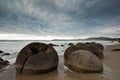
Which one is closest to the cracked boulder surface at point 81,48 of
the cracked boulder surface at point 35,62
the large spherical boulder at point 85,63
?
the large spherical boulder at point 85,63

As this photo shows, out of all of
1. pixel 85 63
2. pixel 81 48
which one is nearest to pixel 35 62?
pixel 85 63

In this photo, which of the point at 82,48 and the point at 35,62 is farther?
the point at 82,48

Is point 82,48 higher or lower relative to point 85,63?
higher

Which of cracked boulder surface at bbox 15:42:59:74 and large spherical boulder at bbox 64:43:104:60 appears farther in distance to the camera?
large spherical boulder at bbox 64:43:104:60

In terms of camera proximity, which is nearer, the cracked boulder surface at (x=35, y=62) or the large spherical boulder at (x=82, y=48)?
the cracked boulder surface at (x=35, y=62)

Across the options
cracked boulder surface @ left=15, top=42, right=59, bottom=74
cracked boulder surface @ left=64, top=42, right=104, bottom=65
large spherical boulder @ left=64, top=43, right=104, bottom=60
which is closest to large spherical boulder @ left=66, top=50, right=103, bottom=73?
cracked boulder surface @ left=15, top=42, right=59, bottom=74

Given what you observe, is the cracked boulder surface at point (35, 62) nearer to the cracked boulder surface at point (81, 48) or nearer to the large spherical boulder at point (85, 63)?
the large spherical boulder at point (85, 63)

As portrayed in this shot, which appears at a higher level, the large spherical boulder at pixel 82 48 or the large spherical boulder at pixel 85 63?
the large spherical boulder at pixel 82 48

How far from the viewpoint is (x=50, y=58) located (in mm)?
5637

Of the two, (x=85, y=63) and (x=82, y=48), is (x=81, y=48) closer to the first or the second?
(x=82, y=48)

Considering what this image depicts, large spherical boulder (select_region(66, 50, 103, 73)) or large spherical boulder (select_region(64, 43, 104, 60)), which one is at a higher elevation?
large spherical boulder (select_region(64, 43, 104, 60))

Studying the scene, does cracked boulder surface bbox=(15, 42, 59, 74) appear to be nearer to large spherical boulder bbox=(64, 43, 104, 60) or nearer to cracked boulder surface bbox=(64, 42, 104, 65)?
cracked boulder surface bbox=(64, 42, 104, 65)

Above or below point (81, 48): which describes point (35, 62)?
below

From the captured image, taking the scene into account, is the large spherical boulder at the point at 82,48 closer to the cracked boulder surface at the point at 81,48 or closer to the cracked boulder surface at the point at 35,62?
the cracked boulder surface at the point at 81,48
